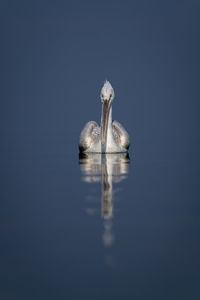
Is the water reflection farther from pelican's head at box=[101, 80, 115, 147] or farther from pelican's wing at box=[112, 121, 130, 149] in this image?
pelican's head at box=[101, 80, 115, 147]

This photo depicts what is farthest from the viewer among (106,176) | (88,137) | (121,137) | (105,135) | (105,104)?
(121,137)

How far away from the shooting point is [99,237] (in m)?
4.05

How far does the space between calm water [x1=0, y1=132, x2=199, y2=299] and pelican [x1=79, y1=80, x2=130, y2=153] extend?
315cm

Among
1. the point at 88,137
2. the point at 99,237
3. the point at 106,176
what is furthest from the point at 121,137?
the point at 99,237

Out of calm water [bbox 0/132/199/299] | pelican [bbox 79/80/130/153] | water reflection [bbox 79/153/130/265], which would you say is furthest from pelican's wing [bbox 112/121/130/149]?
calm water [bbox 0/132/199/299]

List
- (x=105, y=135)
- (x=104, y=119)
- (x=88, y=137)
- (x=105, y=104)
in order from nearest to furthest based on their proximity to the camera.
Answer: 1. (x=105, y=135)
2. (x=104, y=119)
3. (x=105, y=104)
4. (x=88, y=137)

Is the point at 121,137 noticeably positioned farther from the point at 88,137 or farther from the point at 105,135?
the point at 105,135

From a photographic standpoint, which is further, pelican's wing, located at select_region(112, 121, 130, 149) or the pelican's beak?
pelican's wing, located at select_region(112, 121, 130, 149)

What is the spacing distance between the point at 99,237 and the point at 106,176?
3804 millimetres

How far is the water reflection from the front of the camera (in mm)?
4312

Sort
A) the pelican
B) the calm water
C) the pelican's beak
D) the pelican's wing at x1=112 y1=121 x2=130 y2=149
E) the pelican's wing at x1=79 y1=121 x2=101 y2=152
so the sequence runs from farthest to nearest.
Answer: the pelican's wing at x1=112 y1=121 x2=130 y2=149 < the pelican's wing at x1=79 y1=121 x2=101 y2=152 < the pelican < the pelican's beak < the calm water

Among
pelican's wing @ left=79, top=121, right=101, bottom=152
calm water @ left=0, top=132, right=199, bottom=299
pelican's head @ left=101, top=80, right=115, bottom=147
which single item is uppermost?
pelican's head @ left=101, top=80, right=115, bottom=147
